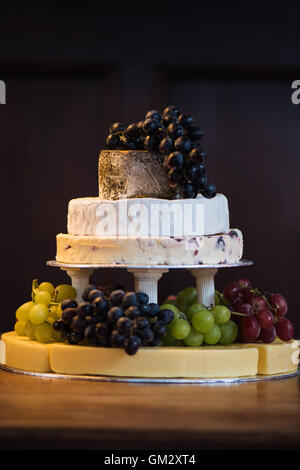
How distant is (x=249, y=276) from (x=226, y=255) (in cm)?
136

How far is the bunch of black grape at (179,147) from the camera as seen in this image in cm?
195

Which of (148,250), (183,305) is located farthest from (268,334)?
(148,250)

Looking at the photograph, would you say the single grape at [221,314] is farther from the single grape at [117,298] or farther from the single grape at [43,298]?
the single grape at [43,298]

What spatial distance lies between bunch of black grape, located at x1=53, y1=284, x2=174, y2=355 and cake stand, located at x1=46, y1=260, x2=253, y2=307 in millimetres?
72

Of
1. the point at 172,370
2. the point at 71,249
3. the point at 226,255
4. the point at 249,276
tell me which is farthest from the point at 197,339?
the point at 249,276

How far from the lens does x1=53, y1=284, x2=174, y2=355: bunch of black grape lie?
182 centimetres

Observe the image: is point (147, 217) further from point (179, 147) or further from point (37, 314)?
point (37, 314)

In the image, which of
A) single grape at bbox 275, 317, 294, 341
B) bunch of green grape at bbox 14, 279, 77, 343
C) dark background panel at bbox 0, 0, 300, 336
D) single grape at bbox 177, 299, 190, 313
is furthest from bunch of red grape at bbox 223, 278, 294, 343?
dark background panel at bbox 0, 0, 300, 336

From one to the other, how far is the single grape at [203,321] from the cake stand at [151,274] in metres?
0.11

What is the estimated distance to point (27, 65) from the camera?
323cm

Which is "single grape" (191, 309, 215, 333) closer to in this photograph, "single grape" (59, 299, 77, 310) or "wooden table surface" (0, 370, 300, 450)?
"wooden table surface" (0, 370, 300, 450)

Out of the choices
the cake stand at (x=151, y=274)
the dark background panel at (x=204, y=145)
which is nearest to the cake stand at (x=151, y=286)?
the cake stand at (x=151, y=274)

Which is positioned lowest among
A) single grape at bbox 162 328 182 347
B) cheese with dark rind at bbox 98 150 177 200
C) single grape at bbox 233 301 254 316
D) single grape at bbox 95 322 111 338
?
single grape at bbox 162 328 182 347

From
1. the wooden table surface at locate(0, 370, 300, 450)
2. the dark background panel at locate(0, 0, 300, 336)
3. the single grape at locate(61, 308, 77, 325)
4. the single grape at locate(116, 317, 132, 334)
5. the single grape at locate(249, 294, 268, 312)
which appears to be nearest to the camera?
the wooden table surface at locate(0, 370, 300, 450)
